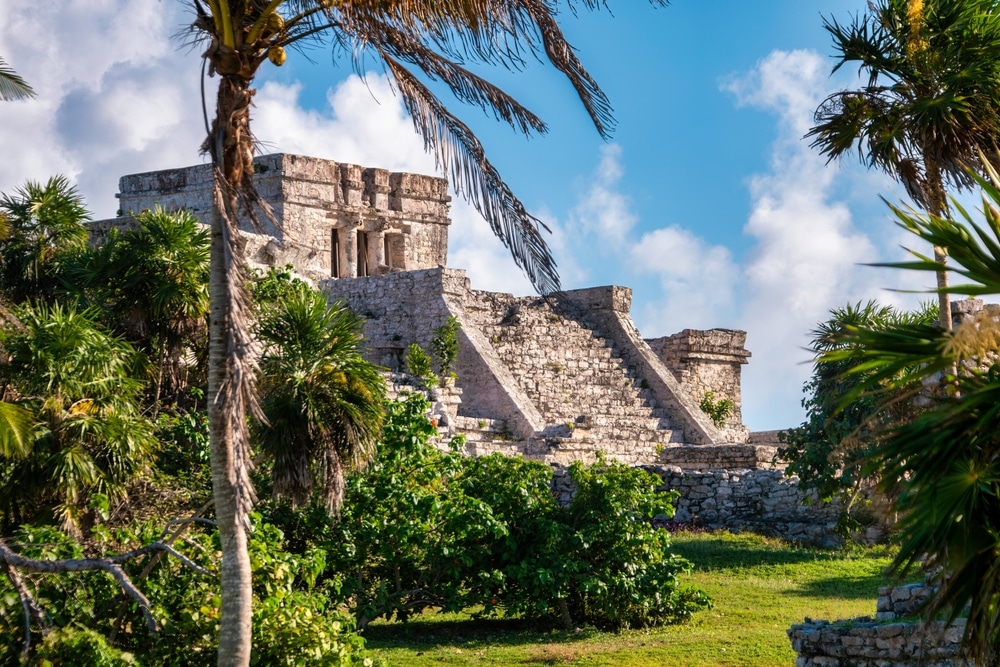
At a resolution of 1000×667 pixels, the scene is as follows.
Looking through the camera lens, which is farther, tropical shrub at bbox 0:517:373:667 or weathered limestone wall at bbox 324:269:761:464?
weathered limestone wall at bbox 324:269:761:464

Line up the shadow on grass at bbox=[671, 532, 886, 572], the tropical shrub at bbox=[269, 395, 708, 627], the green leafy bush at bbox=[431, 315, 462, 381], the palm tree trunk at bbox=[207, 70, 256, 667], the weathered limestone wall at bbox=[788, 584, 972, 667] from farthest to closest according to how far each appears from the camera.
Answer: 1. the green leafy bush at bbox=[431, 315, 462, 381]
2. the shadow on grass at bbox=[671, 532, 886, 572]
3. the tropical shrub at bbox=[269, 395, 708, 627]
4. the weathered limestone wall at bbox=[788, 584, 972, 667]
5. the palm tree trunk at bbox=[207, 70, 256, 667]

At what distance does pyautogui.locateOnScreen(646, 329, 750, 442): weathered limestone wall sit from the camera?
2378cm

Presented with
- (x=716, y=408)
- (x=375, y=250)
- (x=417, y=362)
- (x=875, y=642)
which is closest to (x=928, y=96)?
(x=875, y=642)

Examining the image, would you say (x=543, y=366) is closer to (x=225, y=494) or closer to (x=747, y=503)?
(x=747, y=503)

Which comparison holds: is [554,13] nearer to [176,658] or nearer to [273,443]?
[273,443]

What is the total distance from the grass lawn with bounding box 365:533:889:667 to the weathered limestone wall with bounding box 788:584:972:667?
891 millimetres

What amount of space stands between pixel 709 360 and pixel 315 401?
16317 mm

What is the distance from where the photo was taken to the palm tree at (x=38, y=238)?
1158 cm

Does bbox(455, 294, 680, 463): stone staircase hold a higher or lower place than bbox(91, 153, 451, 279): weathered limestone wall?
lower

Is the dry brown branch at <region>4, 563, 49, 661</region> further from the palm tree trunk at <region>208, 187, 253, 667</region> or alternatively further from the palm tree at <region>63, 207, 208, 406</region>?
the palm tree at <region>63, 207, 208, 406</region>

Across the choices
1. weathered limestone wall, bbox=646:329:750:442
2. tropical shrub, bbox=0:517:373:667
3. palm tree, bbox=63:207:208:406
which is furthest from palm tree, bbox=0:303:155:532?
weathered limestone wall, bbox=646:329:750:442

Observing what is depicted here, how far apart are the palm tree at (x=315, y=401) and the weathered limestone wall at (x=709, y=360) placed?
15.2 metres

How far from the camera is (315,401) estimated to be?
865 centimetres

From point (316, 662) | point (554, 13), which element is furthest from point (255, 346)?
point (554, 13)
